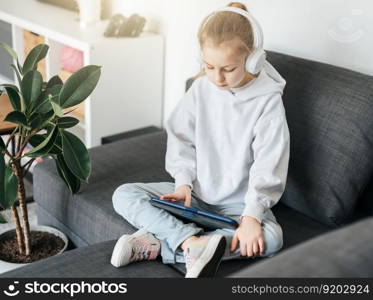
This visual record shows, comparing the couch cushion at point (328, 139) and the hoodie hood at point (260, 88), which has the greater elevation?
the hoodie hood at point (260, 88)

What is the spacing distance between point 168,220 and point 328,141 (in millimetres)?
509

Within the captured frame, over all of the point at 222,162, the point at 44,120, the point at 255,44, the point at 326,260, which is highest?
the point at 255,44

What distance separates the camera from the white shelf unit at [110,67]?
224cm

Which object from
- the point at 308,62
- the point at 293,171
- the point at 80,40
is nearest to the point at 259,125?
the point at 293,171

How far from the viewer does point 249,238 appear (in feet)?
4.26

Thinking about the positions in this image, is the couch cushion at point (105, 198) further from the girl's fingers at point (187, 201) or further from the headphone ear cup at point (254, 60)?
the headphone ear cup at point (254, 60)

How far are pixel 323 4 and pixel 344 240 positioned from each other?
1.23m

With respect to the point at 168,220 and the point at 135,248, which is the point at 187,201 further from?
the point at 135,248

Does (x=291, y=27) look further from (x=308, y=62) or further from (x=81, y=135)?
(x=81, y=135)

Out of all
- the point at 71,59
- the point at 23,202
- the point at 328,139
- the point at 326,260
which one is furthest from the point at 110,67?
the point at 326,260

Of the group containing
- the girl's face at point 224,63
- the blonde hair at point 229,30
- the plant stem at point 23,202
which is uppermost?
the blonde hair at point 229,30

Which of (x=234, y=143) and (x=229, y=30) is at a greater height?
(x=229, y=30)

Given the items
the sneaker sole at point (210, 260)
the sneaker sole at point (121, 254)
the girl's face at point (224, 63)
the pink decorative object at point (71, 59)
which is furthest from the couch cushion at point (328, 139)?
the pink decorative object at point (71, 59)

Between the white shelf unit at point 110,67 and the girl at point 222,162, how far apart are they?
28.2 inches
